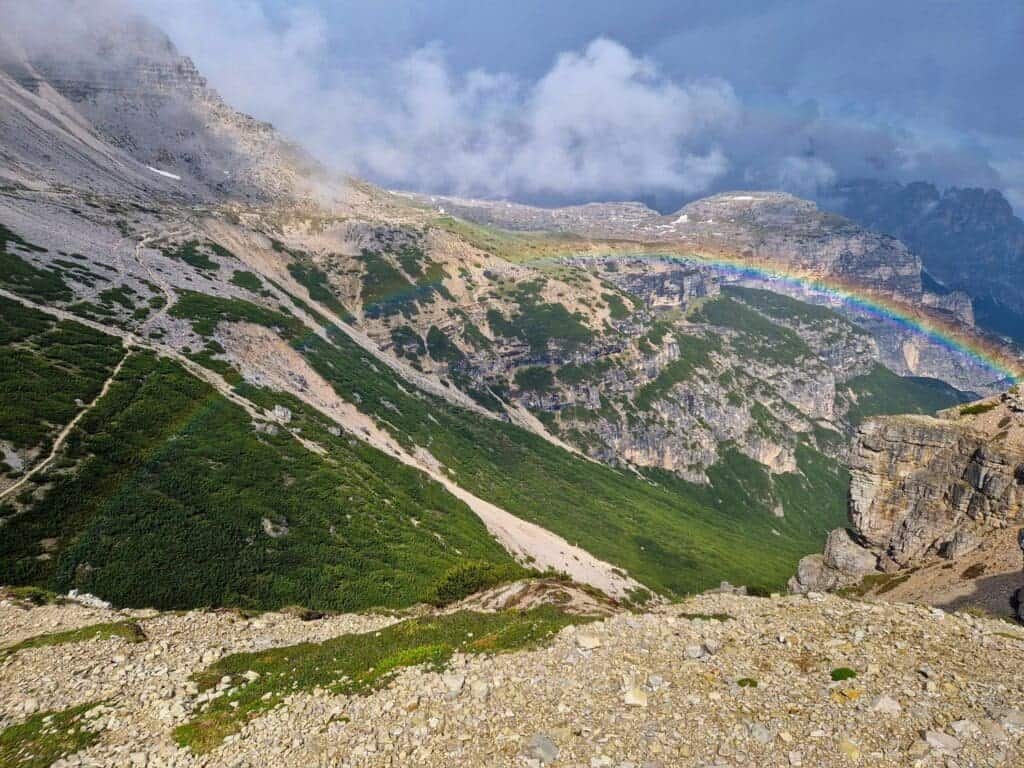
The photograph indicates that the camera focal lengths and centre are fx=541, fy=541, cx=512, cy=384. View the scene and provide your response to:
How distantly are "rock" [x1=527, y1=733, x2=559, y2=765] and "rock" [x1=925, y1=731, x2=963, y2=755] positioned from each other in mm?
10060

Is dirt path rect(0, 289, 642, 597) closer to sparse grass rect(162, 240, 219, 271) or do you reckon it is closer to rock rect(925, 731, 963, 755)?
sparse grass rect(162, 240, 219, 271)

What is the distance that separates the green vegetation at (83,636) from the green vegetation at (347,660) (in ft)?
21.4

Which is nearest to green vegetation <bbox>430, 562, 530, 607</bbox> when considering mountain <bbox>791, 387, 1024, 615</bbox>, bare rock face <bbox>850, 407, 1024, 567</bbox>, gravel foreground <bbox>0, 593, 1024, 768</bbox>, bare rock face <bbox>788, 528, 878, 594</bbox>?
gravel foreground <bbox>0, 593, 1024, 768</bbox>

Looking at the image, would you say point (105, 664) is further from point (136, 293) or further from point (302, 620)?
point (136, 293)

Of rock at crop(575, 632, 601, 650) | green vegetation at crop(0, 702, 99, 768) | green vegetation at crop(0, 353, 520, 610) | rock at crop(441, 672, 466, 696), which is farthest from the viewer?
green vegetation at crop(0, 353, 520, 610)

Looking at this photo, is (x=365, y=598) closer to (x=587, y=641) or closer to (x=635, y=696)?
(x=587, y=641)

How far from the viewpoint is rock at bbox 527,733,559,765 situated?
16156 millimetres

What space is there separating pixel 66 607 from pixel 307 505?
38571mm

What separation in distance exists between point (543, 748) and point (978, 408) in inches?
2729

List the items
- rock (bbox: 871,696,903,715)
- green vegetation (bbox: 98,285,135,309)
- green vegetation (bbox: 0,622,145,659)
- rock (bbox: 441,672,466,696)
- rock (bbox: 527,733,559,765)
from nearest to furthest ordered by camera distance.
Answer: rock (bbox: 871,696,903,715) → rock (bbox: 527,733,559,765) → rock (bbox: 441,672,466,696) → green vegetation (bbox: 0,622,145,659) → green vegetation (bbox: 98,285,135,309)

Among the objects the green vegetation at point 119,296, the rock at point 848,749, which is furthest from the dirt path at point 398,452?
the rock at point 848,749

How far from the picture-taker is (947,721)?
14906 millimetres

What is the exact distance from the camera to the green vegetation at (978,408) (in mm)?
60094

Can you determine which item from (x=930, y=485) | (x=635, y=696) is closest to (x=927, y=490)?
(x=930, y=485)
